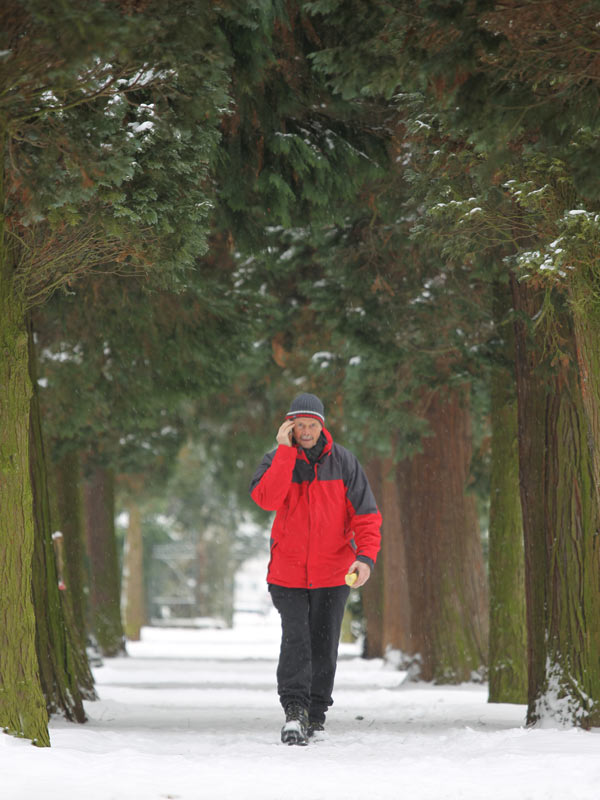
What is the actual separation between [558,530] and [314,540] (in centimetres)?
179

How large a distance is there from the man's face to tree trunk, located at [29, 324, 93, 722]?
226cm

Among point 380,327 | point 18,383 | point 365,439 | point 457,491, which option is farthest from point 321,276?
point 18,383

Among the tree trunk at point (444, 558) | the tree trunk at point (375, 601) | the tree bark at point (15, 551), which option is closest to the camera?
the tree bark at point (15, 551)

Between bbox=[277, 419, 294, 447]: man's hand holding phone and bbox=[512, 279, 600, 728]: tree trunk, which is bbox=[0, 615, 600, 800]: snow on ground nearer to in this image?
bbox=[512, 279, 600, 728]: tree trunk

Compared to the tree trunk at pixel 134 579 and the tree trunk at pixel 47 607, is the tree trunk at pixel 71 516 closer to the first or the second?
the tree trunk at pixel 47 607

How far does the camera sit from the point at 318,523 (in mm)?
7465

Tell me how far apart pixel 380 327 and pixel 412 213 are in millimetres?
1750

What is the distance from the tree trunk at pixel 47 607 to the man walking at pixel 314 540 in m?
2.00

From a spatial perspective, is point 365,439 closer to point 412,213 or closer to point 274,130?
point 412,213

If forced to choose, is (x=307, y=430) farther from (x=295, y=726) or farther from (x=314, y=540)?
(x=295, y=726)

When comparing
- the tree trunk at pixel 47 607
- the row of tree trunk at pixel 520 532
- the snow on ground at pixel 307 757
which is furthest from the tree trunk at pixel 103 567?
the tree trunk at pixel 47 607

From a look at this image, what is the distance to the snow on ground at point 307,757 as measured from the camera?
5273 millimetres

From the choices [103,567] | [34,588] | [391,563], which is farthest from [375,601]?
[34,588]

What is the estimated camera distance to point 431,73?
581 centimetres
